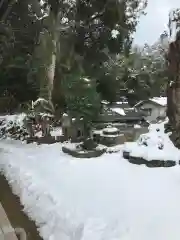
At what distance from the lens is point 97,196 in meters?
5.32

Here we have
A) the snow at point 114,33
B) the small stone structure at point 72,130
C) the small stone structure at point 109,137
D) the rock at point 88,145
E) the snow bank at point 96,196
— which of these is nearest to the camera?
the snow bank at point 96,196

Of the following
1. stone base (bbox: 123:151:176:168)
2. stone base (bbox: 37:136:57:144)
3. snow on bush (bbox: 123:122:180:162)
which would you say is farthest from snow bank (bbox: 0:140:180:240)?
A: stone base (bbox: 37:136:57:144)

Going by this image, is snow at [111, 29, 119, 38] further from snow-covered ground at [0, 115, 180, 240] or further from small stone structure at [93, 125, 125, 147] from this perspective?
snow-covered ground at [0, 115, 180, 240]

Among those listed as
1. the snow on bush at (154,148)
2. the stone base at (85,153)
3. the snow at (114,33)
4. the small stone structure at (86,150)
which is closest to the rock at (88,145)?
the small stone structure at (86,150)

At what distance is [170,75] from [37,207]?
4615 mm

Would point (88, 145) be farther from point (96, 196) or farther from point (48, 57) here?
point (48, 57)

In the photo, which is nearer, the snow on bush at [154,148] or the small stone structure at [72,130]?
the snow on bush at [154,148]

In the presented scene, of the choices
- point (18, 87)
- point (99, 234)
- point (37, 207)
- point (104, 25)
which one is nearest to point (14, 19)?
point (18, 87)

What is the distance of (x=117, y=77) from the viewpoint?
18938 mm

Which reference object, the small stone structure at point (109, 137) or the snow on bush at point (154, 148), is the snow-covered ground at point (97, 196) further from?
the small stone structure at point (109, 137)

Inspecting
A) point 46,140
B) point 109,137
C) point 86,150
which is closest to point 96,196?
point 86,150

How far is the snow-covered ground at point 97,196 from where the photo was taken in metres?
4.23

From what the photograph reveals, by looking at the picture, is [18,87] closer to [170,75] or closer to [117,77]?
[117,77]

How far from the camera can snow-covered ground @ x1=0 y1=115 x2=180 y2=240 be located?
423 centimetres
